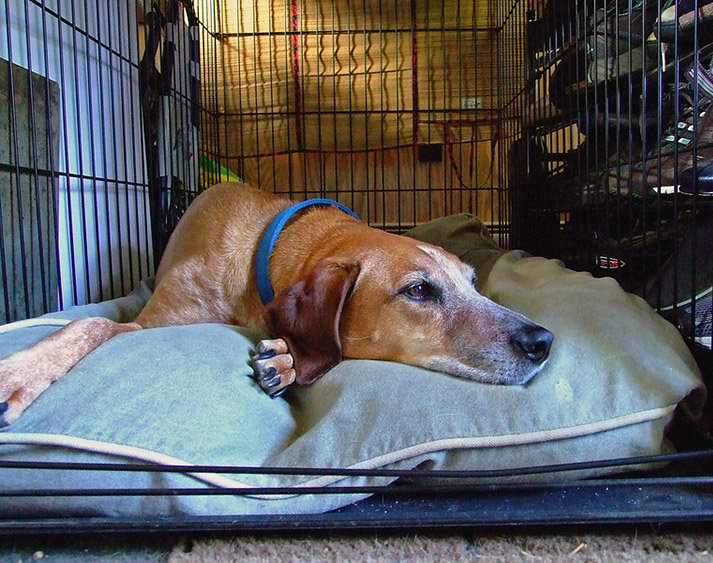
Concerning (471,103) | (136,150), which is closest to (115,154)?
(136,150)

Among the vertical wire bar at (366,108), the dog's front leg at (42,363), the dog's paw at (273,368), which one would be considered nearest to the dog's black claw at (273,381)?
the dog's paw at (273,368)

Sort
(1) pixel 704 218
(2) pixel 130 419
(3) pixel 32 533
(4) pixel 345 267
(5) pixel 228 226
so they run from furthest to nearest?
(5) pixel 228 226 < (1) pixel 704 218 < (4) pixel 345 267 < (2) pixel 130 419 < (3) pixel 32 533

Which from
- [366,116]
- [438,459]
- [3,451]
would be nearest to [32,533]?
[3,451]

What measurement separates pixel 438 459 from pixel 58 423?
62 centimetres

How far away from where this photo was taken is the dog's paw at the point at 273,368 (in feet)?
4.04

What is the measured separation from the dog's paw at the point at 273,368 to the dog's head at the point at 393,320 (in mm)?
23

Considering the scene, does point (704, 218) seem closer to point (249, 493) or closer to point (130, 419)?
point (249, 493)

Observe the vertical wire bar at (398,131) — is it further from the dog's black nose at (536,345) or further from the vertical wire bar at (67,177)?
the dog's black nose at (536,345)

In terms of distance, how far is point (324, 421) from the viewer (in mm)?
1048

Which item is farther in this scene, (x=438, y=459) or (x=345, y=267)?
(x=345, y=267)

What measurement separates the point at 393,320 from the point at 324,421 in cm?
35

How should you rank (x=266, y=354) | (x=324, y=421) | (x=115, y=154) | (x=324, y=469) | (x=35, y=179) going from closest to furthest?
(x=324, y=469)
(x=324, y=421)
(x=266, y=354)
(x=35, y=179)
(x=115, y=154)

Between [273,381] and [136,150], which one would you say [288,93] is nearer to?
[136,150]

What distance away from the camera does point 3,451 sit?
3.15ft
